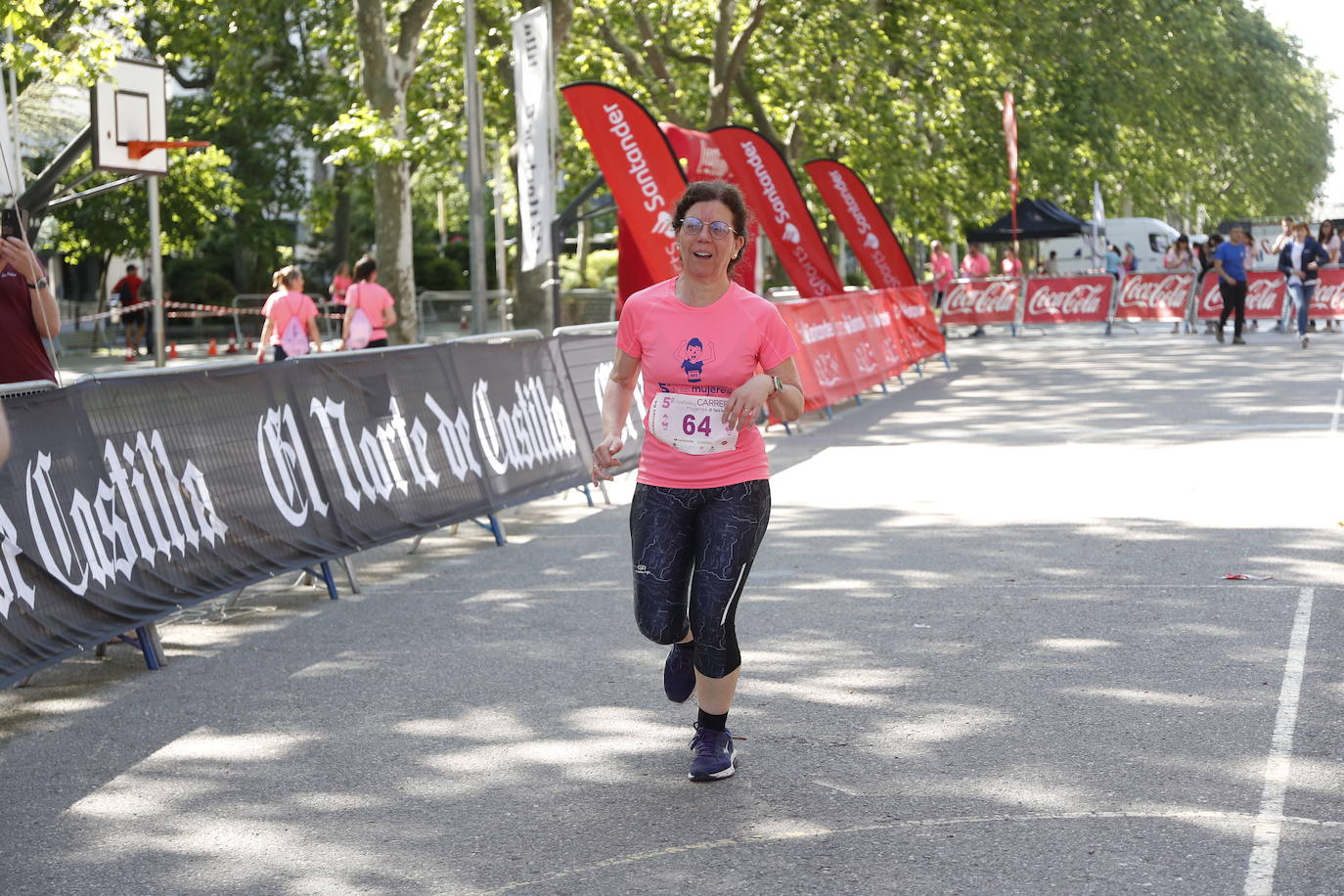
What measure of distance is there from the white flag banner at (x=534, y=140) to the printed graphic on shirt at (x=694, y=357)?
1338 centimetres

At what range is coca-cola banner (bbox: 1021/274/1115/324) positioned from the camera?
1324 inches

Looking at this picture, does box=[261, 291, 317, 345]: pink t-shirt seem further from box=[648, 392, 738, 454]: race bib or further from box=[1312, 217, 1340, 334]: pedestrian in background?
box=[1312, 217, 1340, 334]: pedestrian in background

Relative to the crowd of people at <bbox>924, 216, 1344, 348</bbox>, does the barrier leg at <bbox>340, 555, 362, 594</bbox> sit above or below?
below

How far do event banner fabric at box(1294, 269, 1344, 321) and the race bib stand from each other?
A: 27187 mm

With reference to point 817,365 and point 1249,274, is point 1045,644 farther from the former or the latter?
point 1249,274

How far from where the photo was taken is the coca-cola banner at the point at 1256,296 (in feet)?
104

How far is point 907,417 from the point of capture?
1828 cm

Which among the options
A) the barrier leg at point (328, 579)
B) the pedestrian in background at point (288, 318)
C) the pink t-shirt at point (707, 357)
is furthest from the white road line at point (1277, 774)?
the pedestrian in background at point (288, 318)

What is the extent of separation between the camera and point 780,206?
22.6 m

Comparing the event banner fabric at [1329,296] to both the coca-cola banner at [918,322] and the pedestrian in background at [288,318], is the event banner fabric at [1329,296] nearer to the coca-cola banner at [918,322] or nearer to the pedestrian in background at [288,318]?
the coca-cola banner at [918,322]

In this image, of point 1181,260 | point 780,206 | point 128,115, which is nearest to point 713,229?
point 128,115

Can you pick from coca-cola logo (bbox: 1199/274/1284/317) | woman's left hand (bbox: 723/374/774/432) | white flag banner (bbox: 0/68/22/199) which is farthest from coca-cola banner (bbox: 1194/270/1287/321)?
woman's left hand (bbox: 723/374/774/432)

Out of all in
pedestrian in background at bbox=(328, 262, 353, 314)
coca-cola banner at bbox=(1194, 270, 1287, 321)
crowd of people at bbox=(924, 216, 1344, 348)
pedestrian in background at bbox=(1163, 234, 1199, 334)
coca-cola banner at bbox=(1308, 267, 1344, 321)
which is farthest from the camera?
pedestrian in background at bbox=(1163, 234, 1199, 334)

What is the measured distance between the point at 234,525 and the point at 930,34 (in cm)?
2930
